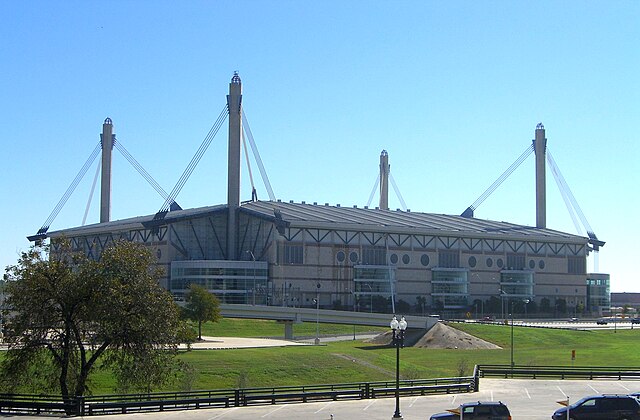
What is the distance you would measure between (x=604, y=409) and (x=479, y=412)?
598 cm

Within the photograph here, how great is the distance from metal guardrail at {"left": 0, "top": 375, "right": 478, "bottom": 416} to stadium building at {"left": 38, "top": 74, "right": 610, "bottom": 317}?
91.5 m

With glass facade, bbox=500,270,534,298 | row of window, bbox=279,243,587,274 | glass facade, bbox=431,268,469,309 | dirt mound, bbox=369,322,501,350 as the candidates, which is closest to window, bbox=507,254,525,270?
row of window, bbox=279,243,587,274

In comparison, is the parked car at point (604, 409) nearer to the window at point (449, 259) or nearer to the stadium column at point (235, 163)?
the stadium column at point (235, 163)

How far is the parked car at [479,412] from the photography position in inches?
1673

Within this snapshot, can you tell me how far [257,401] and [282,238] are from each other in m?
105

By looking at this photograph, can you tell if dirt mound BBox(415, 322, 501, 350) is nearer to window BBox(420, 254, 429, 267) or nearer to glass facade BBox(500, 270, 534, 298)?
window BBox(420, 254, 429, 267)

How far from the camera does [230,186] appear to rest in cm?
16412

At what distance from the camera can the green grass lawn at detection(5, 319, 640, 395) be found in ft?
244

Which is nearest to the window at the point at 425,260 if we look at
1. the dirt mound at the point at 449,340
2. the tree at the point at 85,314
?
the dirt mound at the point at 449,340

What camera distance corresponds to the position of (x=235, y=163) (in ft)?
531

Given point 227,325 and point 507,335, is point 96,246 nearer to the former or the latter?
point 227,325

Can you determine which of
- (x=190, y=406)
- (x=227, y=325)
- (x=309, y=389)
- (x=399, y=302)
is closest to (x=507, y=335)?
(x=227, y=325)

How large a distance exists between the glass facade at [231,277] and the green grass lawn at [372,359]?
3312cm

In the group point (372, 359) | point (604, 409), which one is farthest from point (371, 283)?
point (604, 409)
